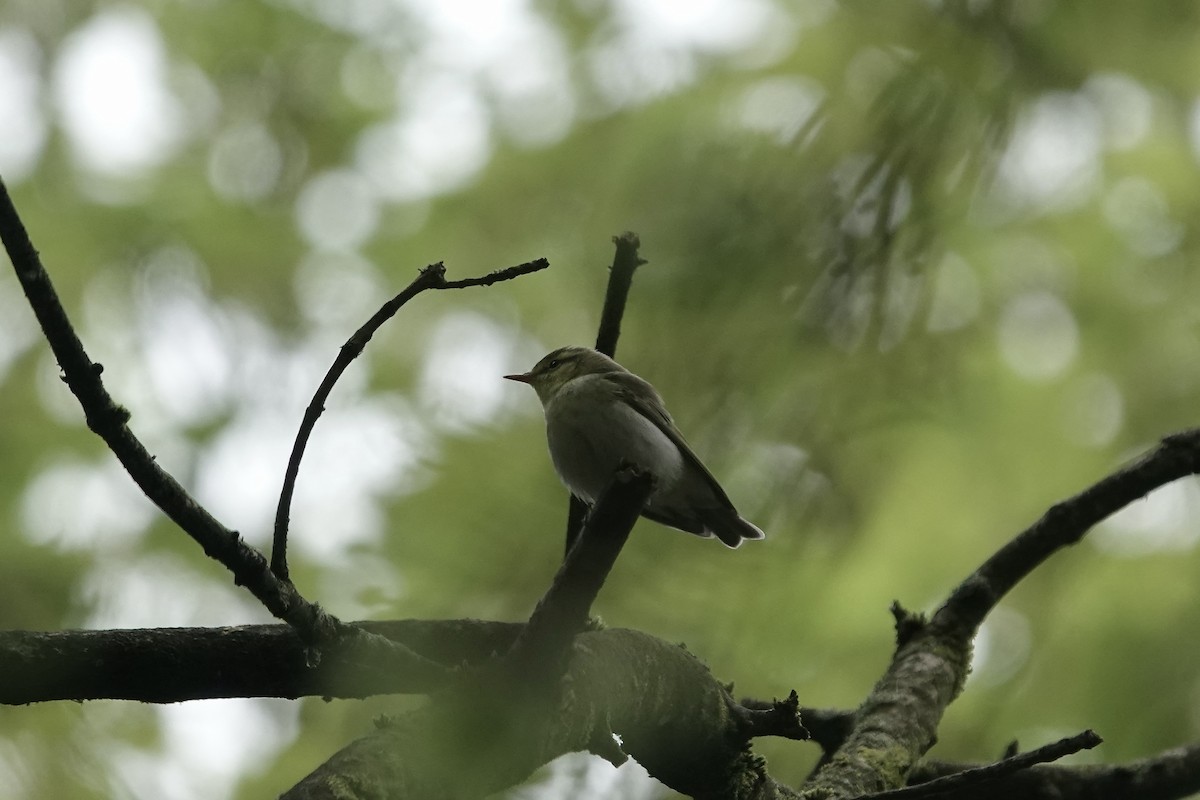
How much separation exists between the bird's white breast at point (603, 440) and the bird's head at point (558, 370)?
0.34m

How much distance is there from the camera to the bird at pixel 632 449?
13.1 ft

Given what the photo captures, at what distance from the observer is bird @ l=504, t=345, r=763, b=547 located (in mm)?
4000

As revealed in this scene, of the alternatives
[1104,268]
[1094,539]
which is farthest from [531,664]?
[1104,268]

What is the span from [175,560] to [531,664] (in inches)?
174

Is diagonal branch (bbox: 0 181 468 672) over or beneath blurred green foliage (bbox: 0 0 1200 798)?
beneath

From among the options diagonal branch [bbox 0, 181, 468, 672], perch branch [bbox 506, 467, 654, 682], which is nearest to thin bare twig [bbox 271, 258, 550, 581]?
diagonal branch [bbox 0, 181, 468, 672]

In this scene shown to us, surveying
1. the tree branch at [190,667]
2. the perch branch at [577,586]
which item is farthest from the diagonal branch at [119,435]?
the perch branch at [577,586]

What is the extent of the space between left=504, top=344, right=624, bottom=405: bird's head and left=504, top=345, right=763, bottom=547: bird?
0.15 metres

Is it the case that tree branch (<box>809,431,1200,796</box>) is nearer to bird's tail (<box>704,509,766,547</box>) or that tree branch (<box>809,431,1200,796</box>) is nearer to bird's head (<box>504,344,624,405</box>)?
bird's tail (<box>704,509,766,547</box>)

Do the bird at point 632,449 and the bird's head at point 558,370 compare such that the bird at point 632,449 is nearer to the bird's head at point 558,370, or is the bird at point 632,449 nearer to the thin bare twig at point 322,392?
the bird's head at point 558,370

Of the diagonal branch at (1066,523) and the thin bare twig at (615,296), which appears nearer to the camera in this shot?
the thin bare twig at (615,296)

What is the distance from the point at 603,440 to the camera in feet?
13.4

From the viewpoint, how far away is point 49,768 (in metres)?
3.70

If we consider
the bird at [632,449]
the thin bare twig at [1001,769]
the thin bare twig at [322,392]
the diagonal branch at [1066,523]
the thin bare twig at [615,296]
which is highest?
the bird at [632,449]
